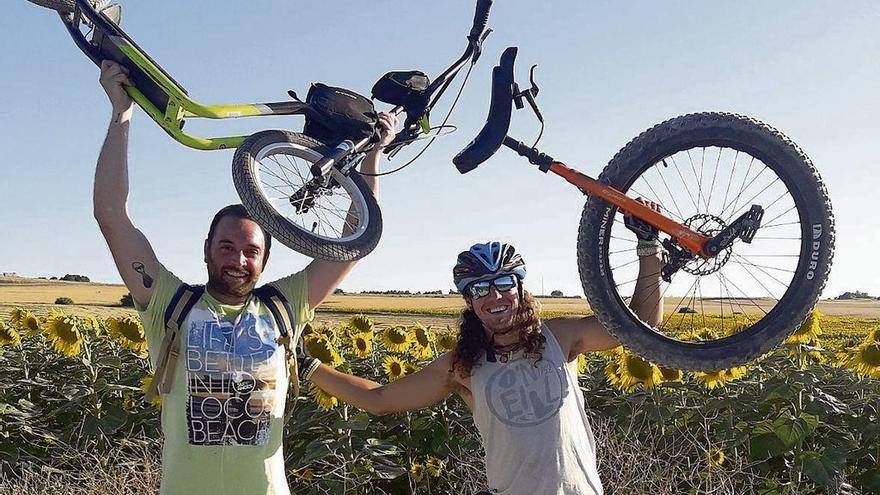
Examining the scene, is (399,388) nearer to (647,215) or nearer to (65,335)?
(647,215)

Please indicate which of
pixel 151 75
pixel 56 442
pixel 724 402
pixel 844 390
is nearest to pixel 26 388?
pixel 56 442

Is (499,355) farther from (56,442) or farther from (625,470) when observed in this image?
(56,442)

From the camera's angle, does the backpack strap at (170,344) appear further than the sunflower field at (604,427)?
No

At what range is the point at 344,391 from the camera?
12.6ft

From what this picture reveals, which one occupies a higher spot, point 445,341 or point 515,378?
point 445,341

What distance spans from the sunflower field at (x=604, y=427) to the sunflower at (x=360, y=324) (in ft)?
1.38

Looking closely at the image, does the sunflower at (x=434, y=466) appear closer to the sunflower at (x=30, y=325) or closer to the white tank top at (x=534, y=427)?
the white tank top at (x=534, y=427)

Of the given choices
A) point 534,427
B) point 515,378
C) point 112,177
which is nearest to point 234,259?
point 112,177

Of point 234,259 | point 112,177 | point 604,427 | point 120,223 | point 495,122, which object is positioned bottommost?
point 604,427

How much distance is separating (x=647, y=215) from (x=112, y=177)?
2406mm

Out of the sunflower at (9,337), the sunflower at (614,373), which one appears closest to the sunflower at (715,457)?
the sunflower at (614,373)

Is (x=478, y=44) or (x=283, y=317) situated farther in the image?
(x=478, y=44)

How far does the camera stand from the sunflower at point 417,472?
18.2 ft

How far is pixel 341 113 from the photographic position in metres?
4.07
